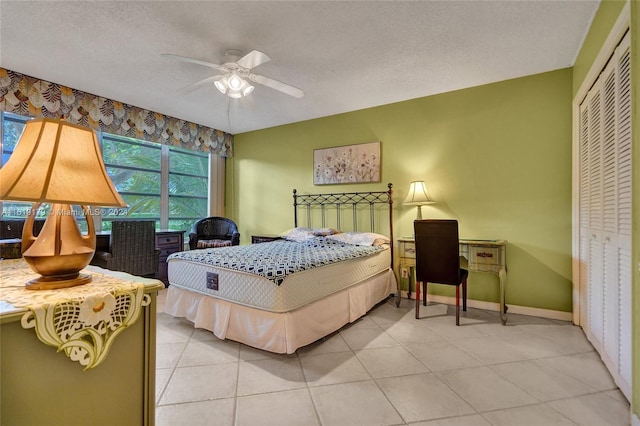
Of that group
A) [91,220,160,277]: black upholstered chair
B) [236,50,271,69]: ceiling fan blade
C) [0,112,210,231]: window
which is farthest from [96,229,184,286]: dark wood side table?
[236,50,271,69]: ceiling fan blade

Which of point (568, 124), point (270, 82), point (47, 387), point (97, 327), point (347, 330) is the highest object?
point (270, 82)

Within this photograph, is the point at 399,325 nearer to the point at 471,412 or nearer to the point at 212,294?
the point at 471,412

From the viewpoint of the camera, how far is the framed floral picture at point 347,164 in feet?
13.1

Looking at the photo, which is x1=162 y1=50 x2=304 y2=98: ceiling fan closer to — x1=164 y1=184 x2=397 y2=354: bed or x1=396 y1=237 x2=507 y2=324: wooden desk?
x1=164 y1=184 x2=397 y2=354: bed

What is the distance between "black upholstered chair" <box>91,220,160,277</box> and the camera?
3.37m

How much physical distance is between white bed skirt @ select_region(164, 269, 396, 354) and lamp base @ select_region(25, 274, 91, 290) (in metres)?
1.33

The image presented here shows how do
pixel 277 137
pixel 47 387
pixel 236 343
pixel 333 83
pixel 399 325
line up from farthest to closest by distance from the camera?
pixel 277 137 → pixel 333 83 → pixel 399 325 → pixel 236 343 → pixel 47 387

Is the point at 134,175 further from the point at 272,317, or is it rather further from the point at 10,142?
the point at 272,317

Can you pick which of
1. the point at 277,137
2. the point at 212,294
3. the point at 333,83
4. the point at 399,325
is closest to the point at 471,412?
the point at 399,325

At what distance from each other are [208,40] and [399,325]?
3015mm

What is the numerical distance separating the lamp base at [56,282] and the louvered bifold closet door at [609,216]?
253 centimetres

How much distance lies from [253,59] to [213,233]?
3.21 meters

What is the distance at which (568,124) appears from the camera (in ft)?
9.51

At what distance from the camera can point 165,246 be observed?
13.8ft
